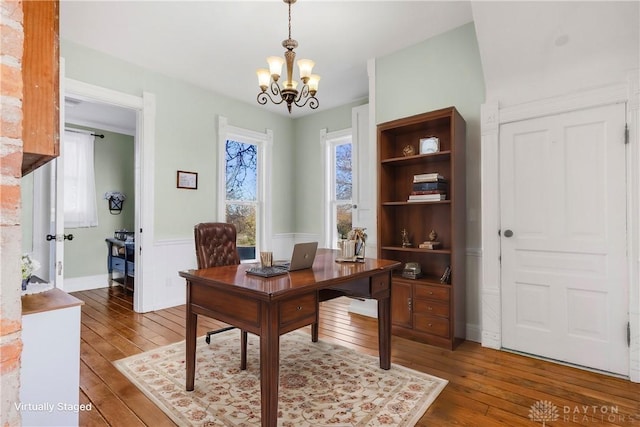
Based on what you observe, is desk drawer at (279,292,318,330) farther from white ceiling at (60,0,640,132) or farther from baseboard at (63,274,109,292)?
baseboard at (63,274,109,292)

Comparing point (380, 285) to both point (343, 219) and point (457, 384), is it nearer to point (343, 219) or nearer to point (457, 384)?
point (457, 384)

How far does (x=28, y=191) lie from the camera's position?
3102 millimetres

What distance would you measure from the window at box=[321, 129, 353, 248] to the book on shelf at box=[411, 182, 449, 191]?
1912 millimetres

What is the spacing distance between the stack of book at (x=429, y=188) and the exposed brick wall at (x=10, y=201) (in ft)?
9.46

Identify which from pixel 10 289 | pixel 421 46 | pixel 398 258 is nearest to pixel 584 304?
pixel 398 258

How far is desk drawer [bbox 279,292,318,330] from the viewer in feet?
5.49

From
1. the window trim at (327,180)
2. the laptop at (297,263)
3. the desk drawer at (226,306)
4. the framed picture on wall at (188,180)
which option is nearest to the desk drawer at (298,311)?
the desk drawer at (226,306)

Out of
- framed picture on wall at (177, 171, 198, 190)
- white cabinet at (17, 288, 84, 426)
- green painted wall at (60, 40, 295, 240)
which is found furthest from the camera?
Result: framed picture on wall at (177, 171, 198, 190)

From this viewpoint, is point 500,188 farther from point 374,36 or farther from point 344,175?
point 344,175

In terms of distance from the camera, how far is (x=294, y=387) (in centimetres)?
224

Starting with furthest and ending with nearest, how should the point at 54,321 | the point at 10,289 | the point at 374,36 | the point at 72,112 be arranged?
the point at 72,112 < the point at 374,36 < the point at 54,321 < the point at 10,289

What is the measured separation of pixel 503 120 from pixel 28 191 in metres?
4.33

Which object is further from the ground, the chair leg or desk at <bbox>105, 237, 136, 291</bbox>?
desk at <bbox>105, 237, 136, 291</bbox>

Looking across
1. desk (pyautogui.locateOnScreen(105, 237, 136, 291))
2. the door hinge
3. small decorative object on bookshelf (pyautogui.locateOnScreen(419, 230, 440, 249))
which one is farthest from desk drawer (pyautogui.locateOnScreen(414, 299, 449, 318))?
desk (pyautogui.locateOnScreen(105, 237, 136, 291))
